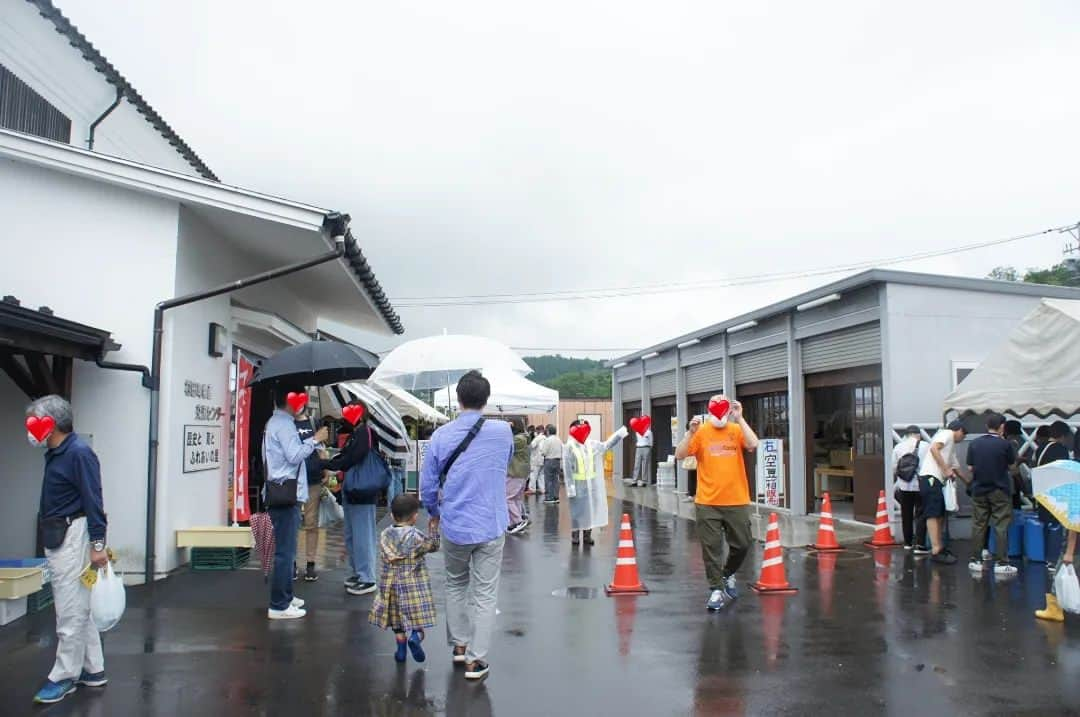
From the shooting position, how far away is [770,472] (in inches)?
532

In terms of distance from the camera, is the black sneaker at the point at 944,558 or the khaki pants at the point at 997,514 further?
the black sneaker at the point at 944,558

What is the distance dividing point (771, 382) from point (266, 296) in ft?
Result: 31.5

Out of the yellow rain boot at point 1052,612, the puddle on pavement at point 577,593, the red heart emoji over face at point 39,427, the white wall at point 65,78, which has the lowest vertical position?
the puddle on pavement at point 577,593

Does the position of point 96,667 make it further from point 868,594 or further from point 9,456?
point 868,594

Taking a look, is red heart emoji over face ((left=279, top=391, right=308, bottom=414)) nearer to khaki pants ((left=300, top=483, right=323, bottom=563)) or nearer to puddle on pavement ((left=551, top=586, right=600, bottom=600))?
khaki pants ((left=300, top=483, right=323, bottom=563))

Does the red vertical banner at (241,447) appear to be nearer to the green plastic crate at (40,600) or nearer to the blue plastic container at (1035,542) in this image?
the green plastic crate at (40,600)

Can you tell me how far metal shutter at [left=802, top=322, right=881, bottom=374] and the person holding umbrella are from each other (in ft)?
29.6

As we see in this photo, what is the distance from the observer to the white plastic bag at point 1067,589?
22.0ft

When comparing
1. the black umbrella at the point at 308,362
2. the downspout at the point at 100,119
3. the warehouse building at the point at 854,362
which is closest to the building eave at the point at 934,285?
the warehouse building at the point at 854,362

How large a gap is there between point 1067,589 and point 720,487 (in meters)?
2.88

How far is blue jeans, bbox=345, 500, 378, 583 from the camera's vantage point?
25.8 feet

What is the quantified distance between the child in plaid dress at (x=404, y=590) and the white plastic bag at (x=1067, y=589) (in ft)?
17.1

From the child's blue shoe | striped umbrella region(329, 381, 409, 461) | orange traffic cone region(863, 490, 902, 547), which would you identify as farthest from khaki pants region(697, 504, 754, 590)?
striped umbrella region(329, 381, 409, 461)

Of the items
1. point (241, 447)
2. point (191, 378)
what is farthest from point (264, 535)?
point (241, 447)
